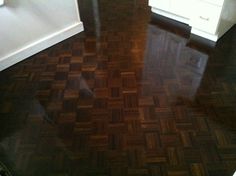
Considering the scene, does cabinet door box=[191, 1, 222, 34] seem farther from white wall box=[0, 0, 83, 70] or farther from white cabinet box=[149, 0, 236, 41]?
white wall box=[0, 0, 83, 70]

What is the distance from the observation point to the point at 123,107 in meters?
2.01

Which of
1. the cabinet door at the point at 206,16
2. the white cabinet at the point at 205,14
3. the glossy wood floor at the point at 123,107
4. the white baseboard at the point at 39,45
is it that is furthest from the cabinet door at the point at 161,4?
the white baseboard at the point at 39,45

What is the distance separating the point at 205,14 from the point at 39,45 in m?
1.91

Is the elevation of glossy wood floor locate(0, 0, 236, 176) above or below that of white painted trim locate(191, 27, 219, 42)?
below

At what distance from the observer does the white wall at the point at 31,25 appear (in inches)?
91.8

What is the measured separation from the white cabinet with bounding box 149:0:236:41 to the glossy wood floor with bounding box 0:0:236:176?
5.4 inches

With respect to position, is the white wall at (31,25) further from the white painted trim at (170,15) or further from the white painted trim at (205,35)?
the white painted trim at (205,35)

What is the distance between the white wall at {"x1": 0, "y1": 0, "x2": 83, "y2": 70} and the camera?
7.65 feet

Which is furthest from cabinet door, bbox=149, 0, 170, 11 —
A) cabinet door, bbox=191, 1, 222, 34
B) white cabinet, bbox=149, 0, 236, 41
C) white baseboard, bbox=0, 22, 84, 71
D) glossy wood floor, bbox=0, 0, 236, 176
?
white baseboard, bbox=0, 22, 84, 71

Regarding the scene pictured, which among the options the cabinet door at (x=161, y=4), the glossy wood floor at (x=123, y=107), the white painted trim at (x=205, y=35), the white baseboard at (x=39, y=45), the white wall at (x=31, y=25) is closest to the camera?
the glossy wood floor at (x=123, y=107)

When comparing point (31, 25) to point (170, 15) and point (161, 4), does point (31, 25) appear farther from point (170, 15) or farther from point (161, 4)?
point (170, 15)

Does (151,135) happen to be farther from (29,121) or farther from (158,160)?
(29,121)

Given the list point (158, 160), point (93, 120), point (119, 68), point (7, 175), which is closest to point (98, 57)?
point (119, 68)

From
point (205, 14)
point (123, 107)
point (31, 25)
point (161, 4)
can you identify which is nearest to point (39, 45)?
point (31, 25)
